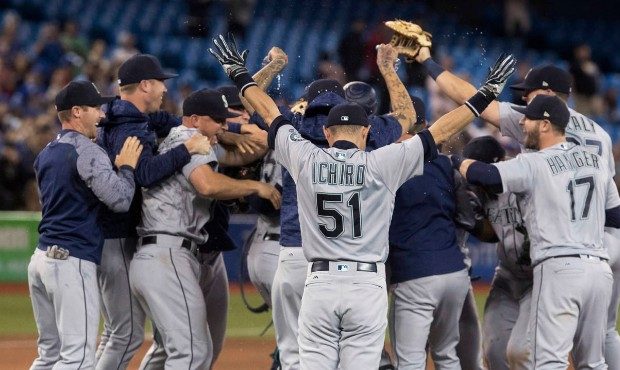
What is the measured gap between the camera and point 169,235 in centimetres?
754

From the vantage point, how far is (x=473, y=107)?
712 centimetres

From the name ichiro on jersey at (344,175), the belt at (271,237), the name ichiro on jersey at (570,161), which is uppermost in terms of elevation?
the name ichiro on jersey at (570,161)

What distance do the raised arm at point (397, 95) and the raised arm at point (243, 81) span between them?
886 millimetres

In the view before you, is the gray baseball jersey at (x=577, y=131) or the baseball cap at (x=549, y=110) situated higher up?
the baseball cap at (x=549, y=110)

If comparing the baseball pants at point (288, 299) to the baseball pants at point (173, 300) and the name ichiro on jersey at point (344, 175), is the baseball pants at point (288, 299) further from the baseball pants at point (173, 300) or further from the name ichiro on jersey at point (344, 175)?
the name ichiro on jersey at point (344, 175)

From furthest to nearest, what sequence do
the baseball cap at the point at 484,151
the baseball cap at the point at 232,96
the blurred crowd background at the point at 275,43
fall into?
the blurred crowd background at the point at 275,43
the baseball cap at the point at 232,96
the baseball cap at the point at 484,151

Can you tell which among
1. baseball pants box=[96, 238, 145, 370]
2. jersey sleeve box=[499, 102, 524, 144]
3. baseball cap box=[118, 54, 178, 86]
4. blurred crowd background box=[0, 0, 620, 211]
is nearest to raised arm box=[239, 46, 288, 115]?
baseball cap box=[118, 54, 178, 86]

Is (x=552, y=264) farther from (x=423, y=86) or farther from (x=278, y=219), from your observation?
(x=423, y=86)

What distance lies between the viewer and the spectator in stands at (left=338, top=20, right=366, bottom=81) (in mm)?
17547

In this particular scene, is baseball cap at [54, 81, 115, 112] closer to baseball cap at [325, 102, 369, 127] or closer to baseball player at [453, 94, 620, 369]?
baseball cap at [325, 102, 369, 127]

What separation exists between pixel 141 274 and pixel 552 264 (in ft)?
8.71

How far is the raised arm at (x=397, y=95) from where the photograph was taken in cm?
760

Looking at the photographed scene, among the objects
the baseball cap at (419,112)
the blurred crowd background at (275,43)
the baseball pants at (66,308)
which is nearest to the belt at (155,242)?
the baseball pants at (66,308)

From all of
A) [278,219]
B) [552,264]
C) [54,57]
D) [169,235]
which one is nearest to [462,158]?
[552,264]
